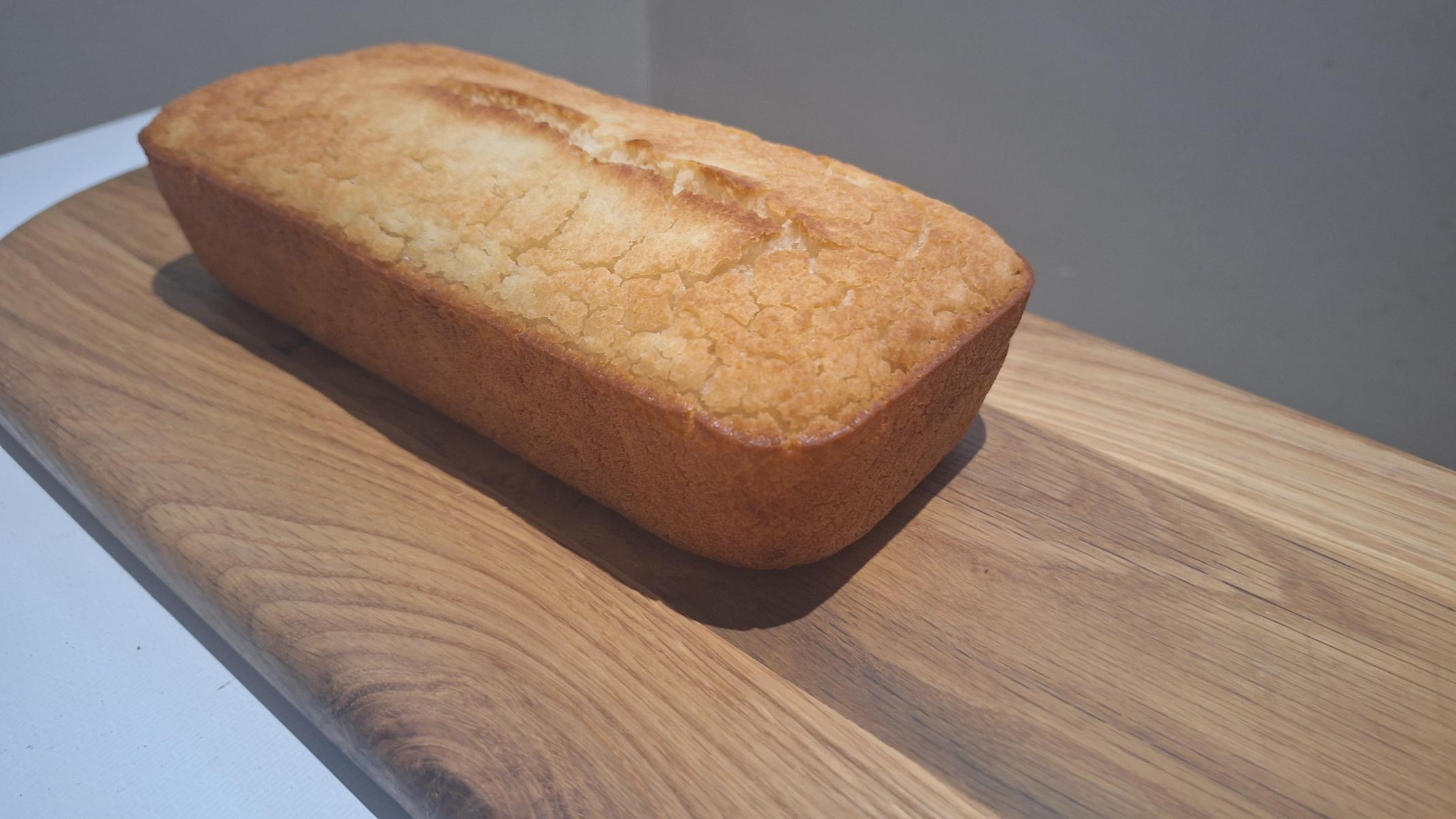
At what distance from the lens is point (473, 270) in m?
1.16

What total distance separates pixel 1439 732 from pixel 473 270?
114 centimetres

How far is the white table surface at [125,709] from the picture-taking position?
98 cm

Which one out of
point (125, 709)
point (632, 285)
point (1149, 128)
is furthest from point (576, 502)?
point (1149, 128)

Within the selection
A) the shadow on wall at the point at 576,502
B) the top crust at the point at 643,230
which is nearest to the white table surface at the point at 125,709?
the shadow on wall at the point at 576,502

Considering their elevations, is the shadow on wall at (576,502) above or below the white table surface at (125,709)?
above

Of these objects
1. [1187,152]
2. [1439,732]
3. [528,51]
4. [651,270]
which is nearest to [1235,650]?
[1439,732]

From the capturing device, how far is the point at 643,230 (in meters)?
1.12

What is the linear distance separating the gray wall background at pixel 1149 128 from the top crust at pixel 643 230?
1171 mm

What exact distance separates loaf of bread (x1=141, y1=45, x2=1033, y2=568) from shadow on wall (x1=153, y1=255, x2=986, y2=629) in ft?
0.11

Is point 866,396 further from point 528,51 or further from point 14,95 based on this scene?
point 528,51

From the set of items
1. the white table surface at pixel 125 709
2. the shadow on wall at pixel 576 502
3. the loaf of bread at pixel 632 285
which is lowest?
the white table surface at pixel 125 709


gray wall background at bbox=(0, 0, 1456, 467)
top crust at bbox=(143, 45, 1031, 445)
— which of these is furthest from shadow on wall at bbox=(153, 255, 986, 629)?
gray wall background at bbox=(0, 0, 1456, 467)

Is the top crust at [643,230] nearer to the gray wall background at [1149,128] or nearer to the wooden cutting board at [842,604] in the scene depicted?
the wooden cutting board at [842,604]

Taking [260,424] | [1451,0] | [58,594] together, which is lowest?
[58,594]
